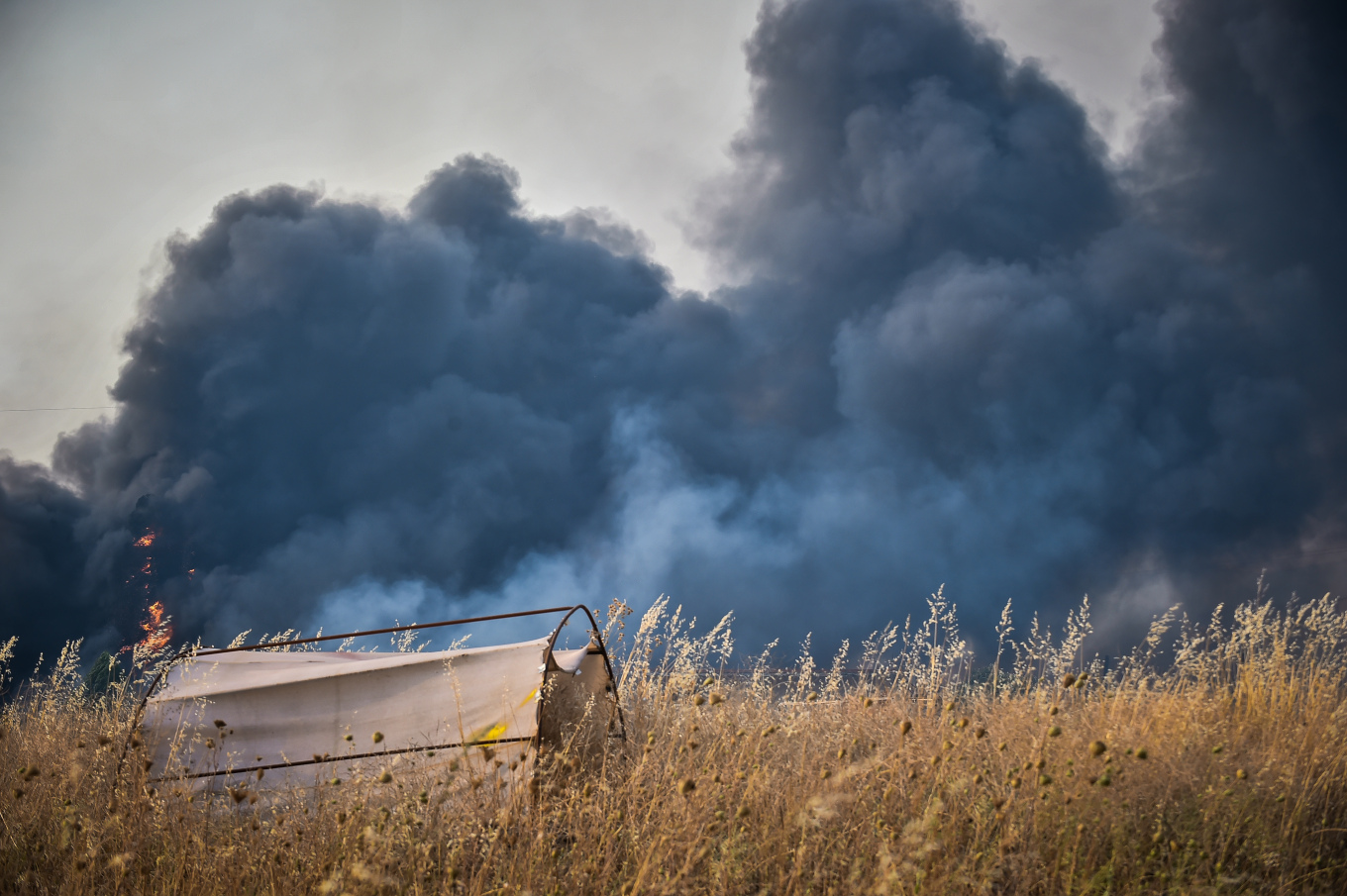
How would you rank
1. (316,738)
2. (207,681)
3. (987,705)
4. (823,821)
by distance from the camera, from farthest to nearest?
(987,705), (207,681), (316,738), (823,821)

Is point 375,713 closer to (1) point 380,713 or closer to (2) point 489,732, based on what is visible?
(1) point 380,713

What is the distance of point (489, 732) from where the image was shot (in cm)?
460

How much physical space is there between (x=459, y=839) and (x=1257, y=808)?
12.9 feet

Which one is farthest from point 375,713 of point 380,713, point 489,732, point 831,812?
point 831,812

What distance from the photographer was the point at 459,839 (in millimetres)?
2797

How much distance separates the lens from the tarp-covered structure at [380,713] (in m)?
4.50

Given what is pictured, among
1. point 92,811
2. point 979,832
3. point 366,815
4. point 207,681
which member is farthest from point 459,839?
point 207,681

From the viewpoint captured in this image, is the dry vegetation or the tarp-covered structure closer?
the dry vegetation

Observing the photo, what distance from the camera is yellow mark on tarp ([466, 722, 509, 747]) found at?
179 inches

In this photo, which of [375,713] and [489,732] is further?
[375,713]

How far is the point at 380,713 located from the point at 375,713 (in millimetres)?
39

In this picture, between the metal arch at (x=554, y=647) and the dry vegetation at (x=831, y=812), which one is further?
the metal arch at (x=554, y=647)

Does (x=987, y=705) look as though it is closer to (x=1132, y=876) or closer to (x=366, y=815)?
(x=1132, y=876)

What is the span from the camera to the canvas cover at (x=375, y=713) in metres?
4.50
